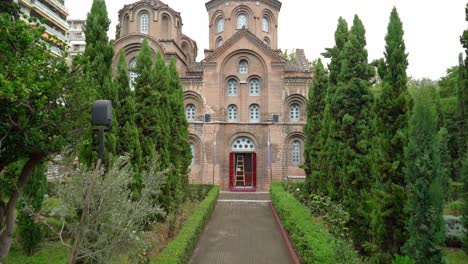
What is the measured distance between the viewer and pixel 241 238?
565 inches

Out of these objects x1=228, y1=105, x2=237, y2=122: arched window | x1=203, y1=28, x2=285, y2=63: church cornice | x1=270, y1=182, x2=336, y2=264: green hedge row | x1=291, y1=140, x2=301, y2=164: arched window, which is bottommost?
x1=270, y1=182, x2=336, y2=264: green hedge row

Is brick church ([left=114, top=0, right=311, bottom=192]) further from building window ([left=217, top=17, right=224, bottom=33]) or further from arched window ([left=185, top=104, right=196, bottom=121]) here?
building window ([left=217, top=17, right=224, bottom=33])

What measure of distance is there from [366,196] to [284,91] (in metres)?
17.7

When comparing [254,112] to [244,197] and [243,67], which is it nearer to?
[243,67]

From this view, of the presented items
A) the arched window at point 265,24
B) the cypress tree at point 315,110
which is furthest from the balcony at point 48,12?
the cypress tree at point 315,110

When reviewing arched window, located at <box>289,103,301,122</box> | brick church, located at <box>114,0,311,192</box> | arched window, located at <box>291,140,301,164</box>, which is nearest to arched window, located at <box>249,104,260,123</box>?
brick church, located at <box>114,0,311,192</box>

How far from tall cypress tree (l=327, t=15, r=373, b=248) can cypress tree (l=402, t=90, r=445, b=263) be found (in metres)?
3.50

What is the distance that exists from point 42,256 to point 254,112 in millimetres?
20624

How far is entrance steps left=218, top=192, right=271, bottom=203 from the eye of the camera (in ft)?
78.3

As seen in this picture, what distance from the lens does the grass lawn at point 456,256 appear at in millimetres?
11111

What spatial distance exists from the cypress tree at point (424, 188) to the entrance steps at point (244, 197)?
15.5 meters

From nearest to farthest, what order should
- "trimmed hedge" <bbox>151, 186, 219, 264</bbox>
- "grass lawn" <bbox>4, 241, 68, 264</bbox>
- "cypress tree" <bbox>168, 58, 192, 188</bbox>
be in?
1. "trimmed hedge" <bbox>151, 186, 219, 264</bbox>
2. "grass lawn" <bbox>4, 241, 68, 264</bbox>
3. "cypress tree" <bbox>168, 58, 192, 188</bbox>

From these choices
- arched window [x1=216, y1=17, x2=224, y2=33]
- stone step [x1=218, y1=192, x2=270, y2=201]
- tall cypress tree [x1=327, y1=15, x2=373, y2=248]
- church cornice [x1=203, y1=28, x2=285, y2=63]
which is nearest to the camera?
tall cypress tree [x1=327, y1=15, x2=373, y2=248]

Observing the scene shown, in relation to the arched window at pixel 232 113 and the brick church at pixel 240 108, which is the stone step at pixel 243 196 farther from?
the arched window at pixel 232 113
